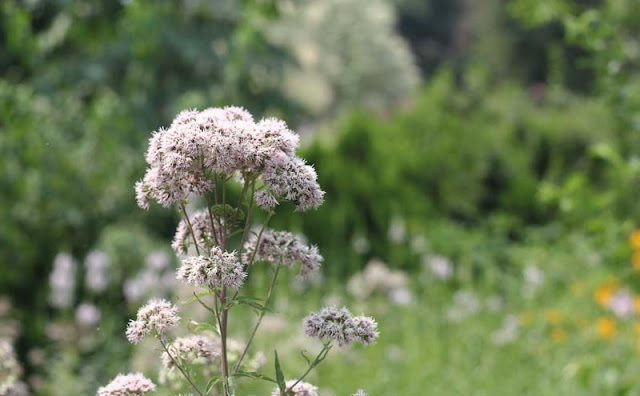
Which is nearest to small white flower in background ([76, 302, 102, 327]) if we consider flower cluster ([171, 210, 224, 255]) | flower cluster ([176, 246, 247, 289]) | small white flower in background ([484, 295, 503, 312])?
small white flower in background ([484, 295, 503, 312])

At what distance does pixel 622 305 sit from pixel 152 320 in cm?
436

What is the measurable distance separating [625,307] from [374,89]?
576 inches

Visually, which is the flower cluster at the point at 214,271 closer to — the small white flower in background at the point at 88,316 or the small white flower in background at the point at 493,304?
the small white flower in background at the point at 88,316

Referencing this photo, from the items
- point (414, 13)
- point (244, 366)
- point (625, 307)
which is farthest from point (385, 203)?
point (414, 13)

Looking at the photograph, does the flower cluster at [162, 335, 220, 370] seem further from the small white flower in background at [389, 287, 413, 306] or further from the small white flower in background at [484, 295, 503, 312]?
the small white flower in background at [484, 295, 503, 312]

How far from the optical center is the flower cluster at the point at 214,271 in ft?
4.09

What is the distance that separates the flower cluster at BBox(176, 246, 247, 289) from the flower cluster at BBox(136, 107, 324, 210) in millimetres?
113

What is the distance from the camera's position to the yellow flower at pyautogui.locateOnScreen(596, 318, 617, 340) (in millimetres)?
5012

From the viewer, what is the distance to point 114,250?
17.7 ft

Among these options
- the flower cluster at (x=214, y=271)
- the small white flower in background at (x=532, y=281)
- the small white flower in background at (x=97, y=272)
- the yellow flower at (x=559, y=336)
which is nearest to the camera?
the flower cluster at (x=214, y=271)

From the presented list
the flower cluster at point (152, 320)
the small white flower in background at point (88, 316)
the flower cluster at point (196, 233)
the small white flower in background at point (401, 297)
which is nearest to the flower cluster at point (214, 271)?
the flower cluster at point (152, 320)

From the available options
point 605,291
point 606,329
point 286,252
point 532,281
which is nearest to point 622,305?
point 606,329

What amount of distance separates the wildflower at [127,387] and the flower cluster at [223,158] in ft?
1.00

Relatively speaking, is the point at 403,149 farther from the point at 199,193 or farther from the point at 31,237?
the point at 199,193
